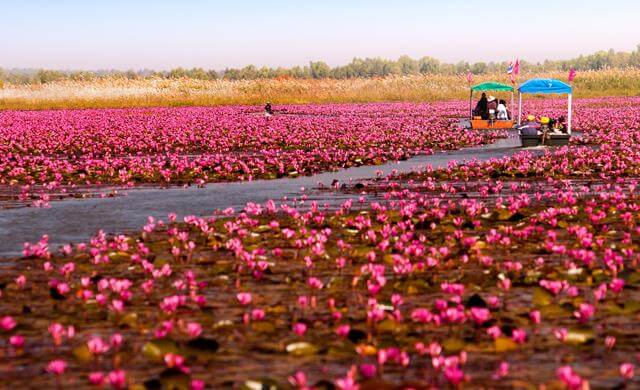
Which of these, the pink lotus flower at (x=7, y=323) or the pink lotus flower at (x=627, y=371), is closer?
the pink lotus flower at (x=627, y=371)

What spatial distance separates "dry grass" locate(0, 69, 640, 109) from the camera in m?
84.7

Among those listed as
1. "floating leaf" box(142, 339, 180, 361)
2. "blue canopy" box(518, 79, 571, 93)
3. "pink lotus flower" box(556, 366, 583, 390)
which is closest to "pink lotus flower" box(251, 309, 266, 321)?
"floating leaf" box(142, 339, 180, 361)

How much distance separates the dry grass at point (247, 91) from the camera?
84.7 meters

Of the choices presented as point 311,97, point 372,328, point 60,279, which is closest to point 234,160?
point 60,279

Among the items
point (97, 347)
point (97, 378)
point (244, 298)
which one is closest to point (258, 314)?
point (244, 298)

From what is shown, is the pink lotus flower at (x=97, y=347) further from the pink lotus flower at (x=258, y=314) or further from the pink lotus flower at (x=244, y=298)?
the pink lotus flower at (x=244, y=298)

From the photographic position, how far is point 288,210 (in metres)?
15.5

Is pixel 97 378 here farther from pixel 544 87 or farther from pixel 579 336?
pixel 544 87

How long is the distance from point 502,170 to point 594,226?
9.46 metres

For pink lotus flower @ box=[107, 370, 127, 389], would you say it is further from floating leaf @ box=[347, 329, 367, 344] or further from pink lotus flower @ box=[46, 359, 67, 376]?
floating leaf @ box=[347, 329, 367, 344]

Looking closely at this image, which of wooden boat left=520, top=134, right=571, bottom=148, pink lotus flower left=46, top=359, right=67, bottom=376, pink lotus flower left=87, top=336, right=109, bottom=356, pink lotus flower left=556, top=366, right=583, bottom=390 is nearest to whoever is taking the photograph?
pink lotus flower left=556, top=366, right=583, bottom=390

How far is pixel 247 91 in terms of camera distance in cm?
9906

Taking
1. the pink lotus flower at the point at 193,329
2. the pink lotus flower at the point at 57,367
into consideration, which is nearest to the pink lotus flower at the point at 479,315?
the pink lotus flower at the point at 193,329

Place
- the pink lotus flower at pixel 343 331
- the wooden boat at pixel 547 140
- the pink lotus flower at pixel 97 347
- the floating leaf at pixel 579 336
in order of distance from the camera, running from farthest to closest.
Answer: the wooden boat at pixel 547 140 < the pink lotus flower at pixel 343 331 < the floating leaf at pixel 579 336 < the pink lotus flower at pixel 97 347
